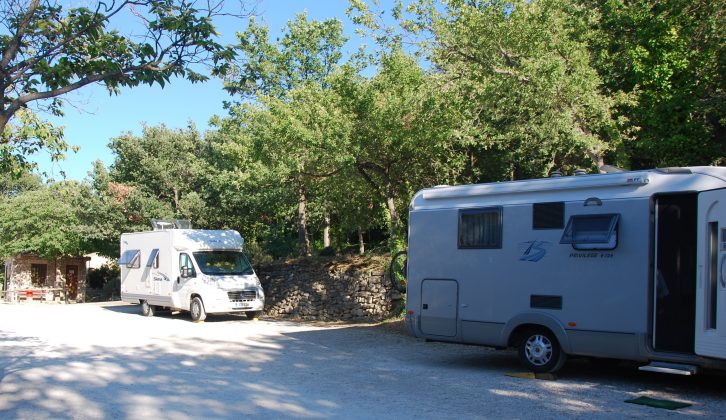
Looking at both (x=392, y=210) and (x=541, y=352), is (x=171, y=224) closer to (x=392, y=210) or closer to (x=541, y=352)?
(x=392, y=210)

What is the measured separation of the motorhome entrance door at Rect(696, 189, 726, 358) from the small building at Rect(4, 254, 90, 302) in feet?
111

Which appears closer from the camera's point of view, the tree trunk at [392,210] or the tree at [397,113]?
the tree at [397,113]

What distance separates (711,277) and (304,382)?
541cm

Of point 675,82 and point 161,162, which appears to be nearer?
point 675,82

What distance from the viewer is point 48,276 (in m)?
37.8

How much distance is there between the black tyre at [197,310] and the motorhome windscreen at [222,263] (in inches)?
33.9

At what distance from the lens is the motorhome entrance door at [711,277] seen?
25.3ft

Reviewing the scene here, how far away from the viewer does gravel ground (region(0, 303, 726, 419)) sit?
7508 mm

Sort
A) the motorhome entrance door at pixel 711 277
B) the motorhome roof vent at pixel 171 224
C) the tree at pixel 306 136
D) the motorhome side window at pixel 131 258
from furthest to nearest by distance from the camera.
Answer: the motorhome side window at pixel 131 258 < the motorhome roof vent at pixel 171 224 < the tree at pixel 306 136 < the motorhome entrance door at pixel 711 277

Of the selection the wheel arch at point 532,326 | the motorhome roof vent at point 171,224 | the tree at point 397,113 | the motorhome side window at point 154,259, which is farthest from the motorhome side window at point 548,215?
the motorhome side window at point 154,259

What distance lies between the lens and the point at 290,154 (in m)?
16.9

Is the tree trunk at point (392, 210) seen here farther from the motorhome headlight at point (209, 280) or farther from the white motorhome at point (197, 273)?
the motorhome headlight at point (209, 280)

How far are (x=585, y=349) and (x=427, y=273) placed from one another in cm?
289

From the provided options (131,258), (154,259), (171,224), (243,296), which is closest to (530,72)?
(243,296)
